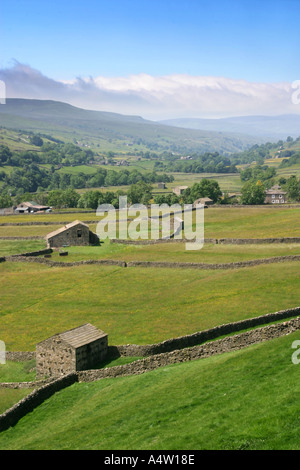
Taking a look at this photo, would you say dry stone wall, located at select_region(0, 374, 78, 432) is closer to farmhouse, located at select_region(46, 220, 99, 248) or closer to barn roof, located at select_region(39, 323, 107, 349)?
barn roof, located at select_region(39, 323, 107, 349)

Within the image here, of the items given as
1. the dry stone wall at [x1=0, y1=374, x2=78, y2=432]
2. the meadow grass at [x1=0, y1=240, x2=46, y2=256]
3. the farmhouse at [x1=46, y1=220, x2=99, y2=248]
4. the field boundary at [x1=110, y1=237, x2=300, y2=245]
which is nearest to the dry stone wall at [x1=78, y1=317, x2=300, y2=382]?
the dry stone wall at [x1=0, y1=374, x2=78, y2=432]

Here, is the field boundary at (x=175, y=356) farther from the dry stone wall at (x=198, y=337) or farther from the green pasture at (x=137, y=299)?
the green pasture at (x=137, y=299)

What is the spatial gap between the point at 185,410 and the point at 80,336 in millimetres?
13380

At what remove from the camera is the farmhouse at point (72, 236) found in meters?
88.2

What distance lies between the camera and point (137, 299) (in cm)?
5206

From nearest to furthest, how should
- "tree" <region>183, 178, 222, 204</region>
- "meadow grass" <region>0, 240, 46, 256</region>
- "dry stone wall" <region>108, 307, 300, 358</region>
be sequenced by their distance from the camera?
1. "dry stone wall" <region>108, 307, 300, 358</region>
2. "meadow grass" <region>0, 240, 46, 256</region>
3. "tree" <region>183, 178, 222, 204</region>

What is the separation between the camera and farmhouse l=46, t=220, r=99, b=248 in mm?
88250

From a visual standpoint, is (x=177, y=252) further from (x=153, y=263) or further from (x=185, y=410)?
(x=185, y=410)

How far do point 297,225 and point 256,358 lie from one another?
213 feet

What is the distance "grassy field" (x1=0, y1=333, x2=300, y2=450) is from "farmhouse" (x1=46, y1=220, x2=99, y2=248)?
189 ft

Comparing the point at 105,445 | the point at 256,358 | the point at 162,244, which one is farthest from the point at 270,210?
the point at 105,445

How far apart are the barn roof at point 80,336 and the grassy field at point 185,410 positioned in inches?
122

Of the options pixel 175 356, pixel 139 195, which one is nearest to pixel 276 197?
pixel 139 195

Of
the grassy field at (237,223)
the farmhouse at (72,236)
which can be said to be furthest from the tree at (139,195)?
the farmhouse at (72,236)
